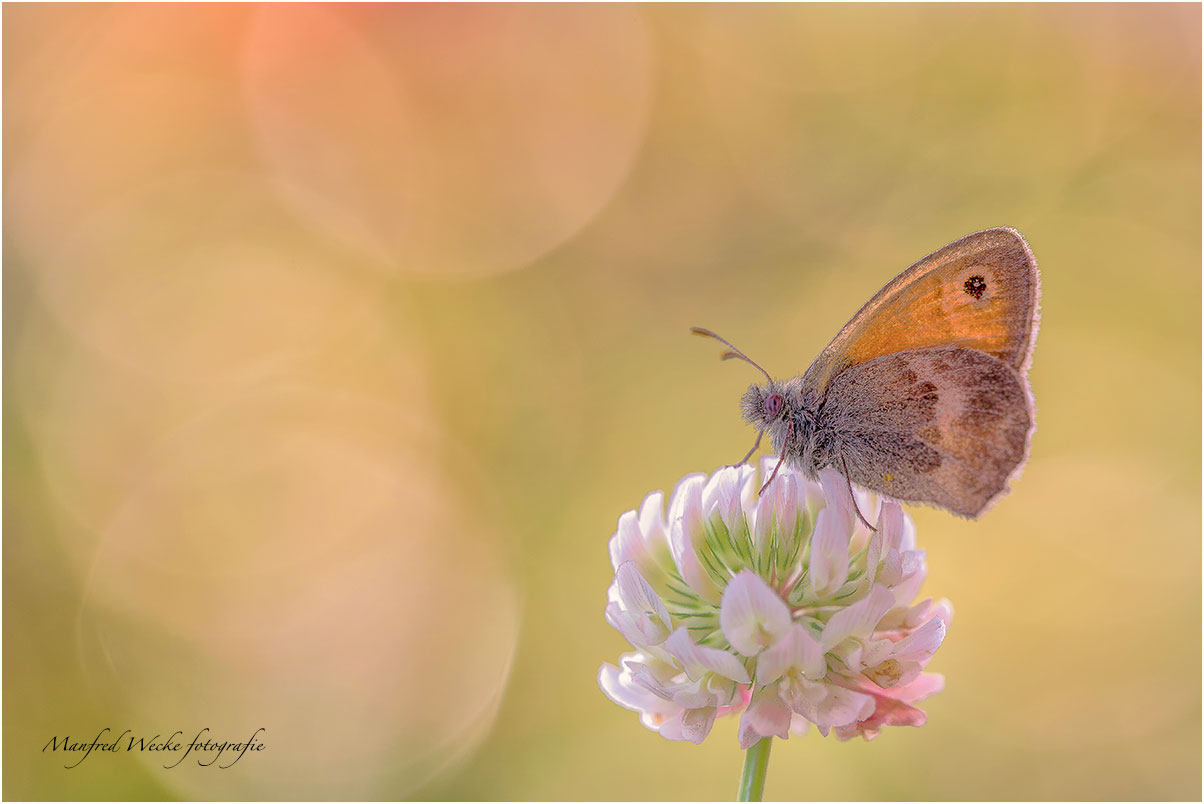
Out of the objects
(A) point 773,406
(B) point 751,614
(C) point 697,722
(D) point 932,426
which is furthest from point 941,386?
(C) point 697,722

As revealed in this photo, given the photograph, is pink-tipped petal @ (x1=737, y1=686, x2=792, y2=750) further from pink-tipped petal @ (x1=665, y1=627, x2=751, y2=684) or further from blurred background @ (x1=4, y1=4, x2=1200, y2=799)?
blurred background @ (x1=4, y1=4, x2=1200, y2=799)

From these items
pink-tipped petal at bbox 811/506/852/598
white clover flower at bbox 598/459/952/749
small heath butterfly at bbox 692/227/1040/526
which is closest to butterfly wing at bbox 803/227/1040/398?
small heath butterfly at bbox 692/227/1040/526

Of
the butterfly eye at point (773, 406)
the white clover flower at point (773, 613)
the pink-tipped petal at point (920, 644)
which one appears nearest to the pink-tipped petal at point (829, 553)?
the white clover flower at point (773, 613)

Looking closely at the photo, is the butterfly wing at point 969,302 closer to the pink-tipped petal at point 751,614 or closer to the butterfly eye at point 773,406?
the butterfly eye at point 773,406

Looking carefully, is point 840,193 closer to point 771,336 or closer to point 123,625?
point 771,336

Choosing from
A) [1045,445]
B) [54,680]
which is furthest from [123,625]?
[1045,445]

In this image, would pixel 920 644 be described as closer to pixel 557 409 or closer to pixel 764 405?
pixel 764 405
